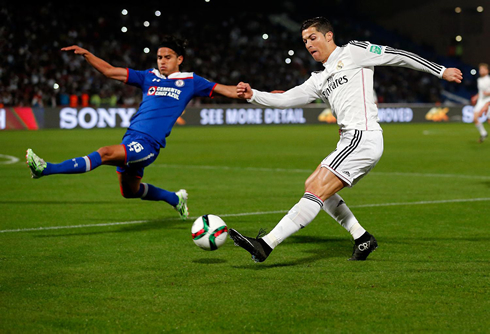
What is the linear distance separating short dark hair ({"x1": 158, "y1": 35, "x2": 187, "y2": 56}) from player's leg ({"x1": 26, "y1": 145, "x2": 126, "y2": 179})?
125 cm

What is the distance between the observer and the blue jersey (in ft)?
23.9

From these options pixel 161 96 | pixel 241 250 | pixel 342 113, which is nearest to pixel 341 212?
pixel 342 113

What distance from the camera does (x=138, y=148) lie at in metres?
7.07

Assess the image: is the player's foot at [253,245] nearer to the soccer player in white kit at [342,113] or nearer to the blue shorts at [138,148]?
the soccer player in white kit at [342,113]

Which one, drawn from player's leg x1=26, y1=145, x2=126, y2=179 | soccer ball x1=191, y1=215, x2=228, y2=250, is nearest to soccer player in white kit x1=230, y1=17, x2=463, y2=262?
soccer ball x1=191, y1=215, x2=228, y2=250

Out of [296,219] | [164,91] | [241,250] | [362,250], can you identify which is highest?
[164,91]

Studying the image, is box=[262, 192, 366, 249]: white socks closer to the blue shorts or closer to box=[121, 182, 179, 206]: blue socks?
the blue shorts

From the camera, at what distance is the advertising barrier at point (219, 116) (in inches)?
1215

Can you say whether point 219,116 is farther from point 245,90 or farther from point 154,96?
point 245,90

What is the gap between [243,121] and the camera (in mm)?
35750

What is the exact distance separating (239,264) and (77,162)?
2181mm

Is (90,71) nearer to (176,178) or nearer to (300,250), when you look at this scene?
(176,178)

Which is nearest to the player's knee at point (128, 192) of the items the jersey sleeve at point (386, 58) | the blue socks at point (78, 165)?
the blue socks at point (78, 165)

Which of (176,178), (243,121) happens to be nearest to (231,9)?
(243,121)
